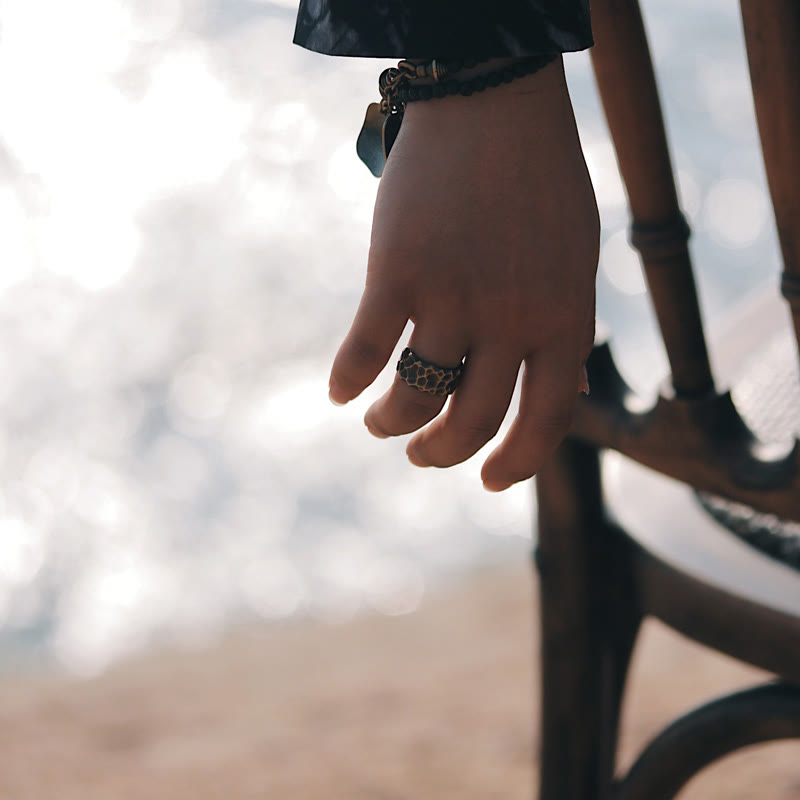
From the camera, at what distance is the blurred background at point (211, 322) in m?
2.07

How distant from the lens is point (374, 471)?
235 centimetres

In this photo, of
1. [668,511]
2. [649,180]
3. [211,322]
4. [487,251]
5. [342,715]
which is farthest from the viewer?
[211,322]

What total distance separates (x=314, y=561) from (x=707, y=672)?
0.82 metres

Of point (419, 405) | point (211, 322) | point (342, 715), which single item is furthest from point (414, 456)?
point (211, 322)

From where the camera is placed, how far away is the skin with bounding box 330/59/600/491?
34cm

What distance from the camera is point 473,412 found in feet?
1.20

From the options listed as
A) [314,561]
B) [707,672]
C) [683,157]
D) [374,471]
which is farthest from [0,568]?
[683,157]

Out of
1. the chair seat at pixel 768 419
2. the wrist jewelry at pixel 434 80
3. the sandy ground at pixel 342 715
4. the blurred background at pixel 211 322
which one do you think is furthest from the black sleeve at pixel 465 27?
the sandy ground at pixel 342 715

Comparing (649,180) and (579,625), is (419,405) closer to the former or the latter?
(649,180)

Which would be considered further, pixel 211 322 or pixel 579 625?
pixel 211 322

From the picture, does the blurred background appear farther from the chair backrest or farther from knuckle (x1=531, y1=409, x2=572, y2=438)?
knuckle (x1=531, y1=409, x2=572, y2=438)

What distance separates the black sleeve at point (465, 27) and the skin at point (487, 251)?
0.01 meters

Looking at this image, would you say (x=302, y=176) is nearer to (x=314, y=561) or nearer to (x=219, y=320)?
(x=219, y=320)

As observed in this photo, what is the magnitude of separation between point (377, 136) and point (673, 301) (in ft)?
0.57
